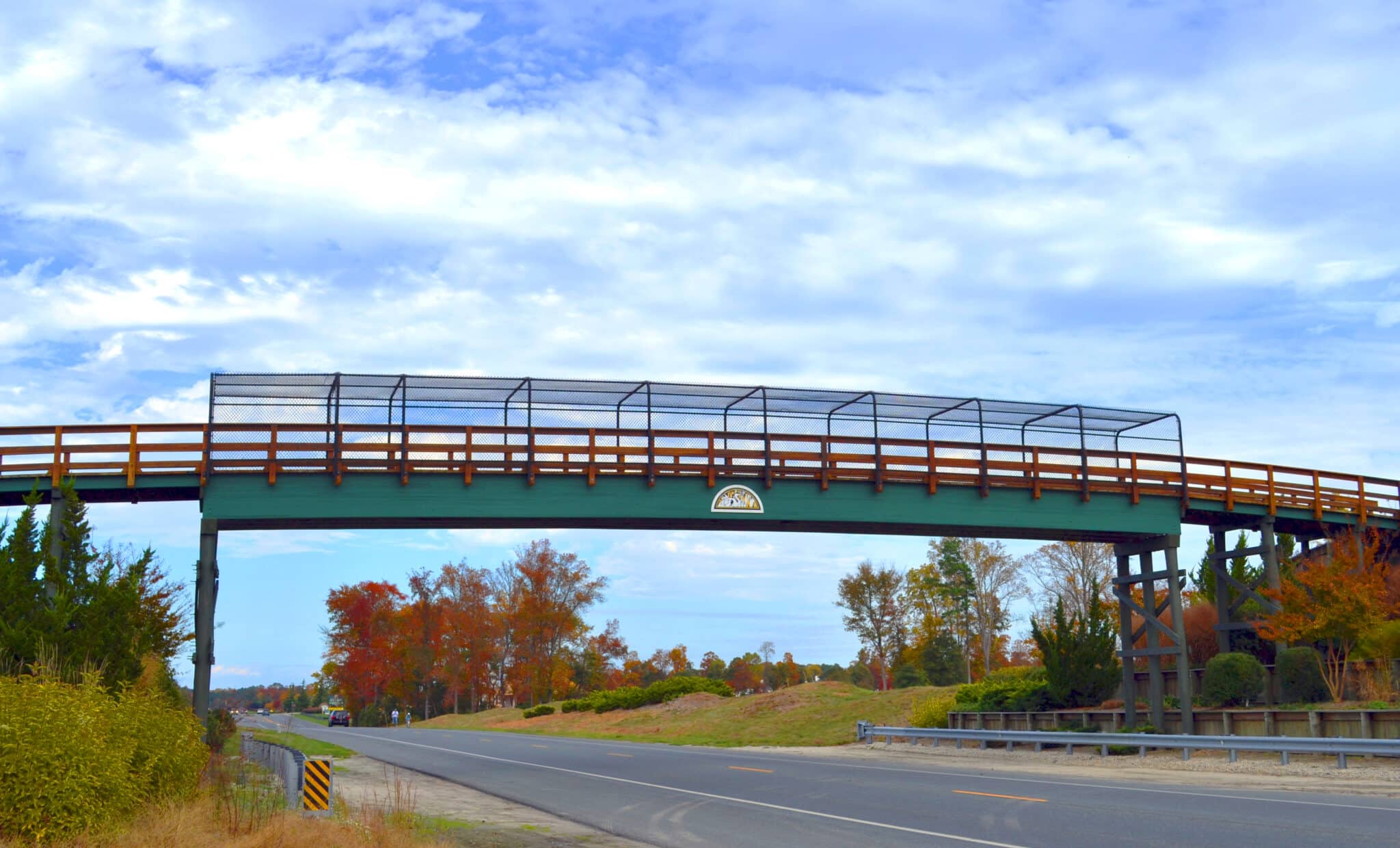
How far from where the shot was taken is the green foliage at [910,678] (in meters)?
66.4

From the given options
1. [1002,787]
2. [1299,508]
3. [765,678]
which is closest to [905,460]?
[1002,787]

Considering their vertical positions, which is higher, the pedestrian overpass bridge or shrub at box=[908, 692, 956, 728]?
the pedestrian overpass bridge

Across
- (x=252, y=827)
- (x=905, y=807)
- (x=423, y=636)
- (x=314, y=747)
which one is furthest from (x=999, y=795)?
(x=423, y=636)

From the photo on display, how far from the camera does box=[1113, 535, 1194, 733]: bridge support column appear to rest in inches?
1163

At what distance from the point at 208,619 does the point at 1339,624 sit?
27.8 m

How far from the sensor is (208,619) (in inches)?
963

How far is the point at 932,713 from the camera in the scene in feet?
123

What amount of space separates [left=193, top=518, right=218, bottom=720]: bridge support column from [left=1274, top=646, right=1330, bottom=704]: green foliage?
86.6ft

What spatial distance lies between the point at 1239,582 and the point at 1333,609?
195 inches

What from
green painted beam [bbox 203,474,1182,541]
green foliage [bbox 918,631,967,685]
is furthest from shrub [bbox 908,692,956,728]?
green foliage [bbox 918,631,967,685]

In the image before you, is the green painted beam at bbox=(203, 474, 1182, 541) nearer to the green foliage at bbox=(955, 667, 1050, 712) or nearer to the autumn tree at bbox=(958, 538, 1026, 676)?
the green foliage at bbox=(955, 667, 1050, 712)

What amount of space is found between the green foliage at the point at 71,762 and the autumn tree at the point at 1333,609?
27.4 m

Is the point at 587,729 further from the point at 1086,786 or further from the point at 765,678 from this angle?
the point at 765,678

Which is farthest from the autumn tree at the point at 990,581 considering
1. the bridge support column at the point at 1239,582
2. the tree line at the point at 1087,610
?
the bridge support column at the point at 1239,582
